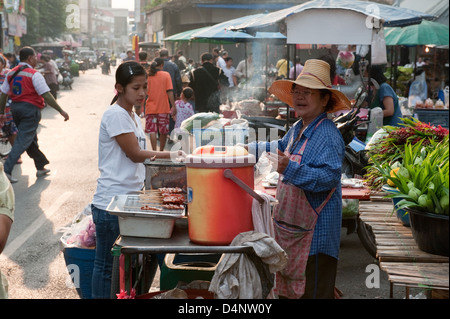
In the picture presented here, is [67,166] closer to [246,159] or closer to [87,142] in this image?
[87,142]

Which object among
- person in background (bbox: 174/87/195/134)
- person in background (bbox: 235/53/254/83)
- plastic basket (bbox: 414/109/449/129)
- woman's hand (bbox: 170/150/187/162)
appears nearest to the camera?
woman's hand (bbox: 170/150/187/162)

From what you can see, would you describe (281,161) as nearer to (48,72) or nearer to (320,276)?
(320,276)

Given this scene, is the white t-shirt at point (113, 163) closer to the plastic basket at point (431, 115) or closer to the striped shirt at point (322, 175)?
the striped shirt at point (322, 175)

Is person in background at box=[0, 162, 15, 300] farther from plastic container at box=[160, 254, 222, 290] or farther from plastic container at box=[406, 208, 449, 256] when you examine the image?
plastic container at box=[406, 208, 449, 256]

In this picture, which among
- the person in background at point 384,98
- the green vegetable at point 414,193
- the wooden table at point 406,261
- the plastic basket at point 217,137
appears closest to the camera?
the wooden table at point 406,261

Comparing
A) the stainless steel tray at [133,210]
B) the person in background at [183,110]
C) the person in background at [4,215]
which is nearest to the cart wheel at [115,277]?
the stainless steel tray at [133,210]

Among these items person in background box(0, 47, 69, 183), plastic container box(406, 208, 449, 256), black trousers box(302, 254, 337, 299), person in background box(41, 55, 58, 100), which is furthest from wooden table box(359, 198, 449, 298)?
person in background box(41, 55, 58, 100)

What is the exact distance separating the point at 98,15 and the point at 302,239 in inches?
6199

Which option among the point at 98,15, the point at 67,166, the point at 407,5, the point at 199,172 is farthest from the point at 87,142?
the point at 98,15

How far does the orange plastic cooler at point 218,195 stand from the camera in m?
2.92

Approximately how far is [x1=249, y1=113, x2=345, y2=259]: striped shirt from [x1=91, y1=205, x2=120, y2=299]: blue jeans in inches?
50.6

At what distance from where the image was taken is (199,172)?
2.95 metres

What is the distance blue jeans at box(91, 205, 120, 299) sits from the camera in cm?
386

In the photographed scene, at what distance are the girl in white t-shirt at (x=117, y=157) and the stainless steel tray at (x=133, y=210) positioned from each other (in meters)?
0.48
